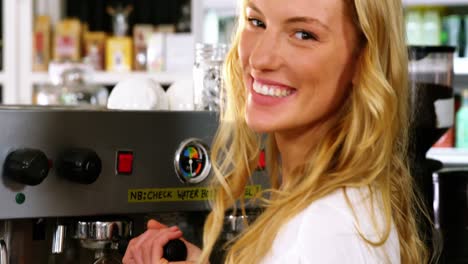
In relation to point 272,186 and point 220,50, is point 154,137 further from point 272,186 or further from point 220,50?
point 220,50

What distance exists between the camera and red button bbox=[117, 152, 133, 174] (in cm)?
117

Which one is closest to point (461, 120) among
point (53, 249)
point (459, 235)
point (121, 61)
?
point (121, 61)

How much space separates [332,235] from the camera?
90 cm

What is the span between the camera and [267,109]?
1017mm

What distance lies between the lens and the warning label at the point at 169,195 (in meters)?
1.19

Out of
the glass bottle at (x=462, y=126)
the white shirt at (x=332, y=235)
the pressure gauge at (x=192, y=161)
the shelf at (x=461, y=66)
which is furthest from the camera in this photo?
the glass bottle at (x=462, y=126)

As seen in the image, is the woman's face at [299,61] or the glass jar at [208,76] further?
the glass jar at [208,76]

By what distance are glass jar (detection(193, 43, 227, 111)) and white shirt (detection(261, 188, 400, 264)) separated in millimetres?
456

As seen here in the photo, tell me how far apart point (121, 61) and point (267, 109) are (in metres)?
2.60

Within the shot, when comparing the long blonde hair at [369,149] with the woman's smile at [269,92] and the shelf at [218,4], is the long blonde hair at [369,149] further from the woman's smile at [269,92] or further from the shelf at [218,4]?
the shelf at [218,4]

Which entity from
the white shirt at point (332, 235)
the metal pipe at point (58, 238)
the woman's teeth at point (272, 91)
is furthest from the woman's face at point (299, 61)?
the metal pipe at point (58, 238)

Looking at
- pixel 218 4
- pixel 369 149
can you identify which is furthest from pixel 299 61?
pixel 218 4

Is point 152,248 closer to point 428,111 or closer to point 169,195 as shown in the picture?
point 169,195

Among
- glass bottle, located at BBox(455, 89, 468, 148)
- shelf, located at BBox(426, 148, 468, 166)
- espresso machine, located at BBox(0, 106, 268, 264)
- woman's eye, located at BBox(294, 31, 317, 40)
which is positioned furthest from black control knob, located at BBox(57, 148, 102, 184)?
glass bottle, located at BBox(455, 89, 468, 148)
